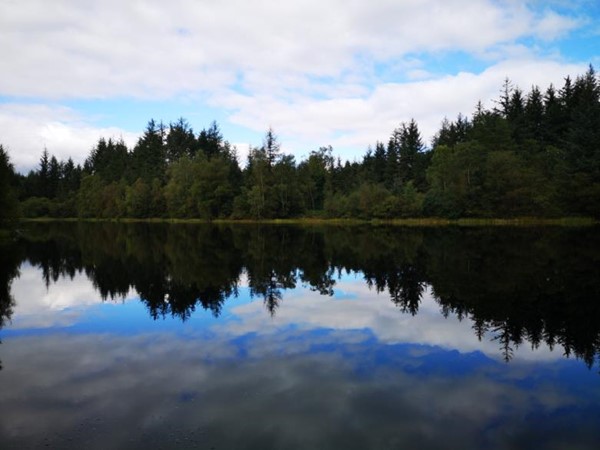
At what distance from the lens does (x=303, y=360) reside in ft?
32.0

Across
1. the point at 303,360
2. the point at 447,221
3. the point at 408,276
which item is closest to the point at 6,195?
the point at 408,276

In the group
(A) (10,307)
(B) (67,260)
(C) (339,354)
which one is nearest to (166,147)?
(B) (67,260)

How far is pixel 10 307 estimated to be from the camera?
51.0 feet

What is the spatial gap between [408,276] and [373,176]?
79683 millimetres

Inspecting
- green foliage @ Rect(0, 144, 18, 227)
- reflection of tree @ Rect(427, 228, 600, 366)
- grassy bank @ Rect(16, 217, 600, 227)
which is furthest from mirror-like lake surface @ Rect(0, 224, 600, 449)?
grassy bank @ Rect(16, 217, 600, 227)

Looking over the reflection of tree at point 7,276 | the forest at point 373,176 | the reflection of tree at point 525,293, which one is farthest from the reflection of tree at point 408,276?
the forest at point 373,176

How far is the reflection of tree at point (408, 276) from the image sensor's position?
13.0 m

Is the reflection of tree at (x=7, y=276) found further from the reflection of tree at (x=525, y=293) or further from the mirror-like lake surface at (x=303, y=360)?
the reflection of tree at (x=525, y=293)

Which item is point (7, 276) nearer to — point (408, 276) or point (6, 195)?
point (408, 276)

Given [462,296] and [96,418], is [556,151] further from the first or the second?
[96,418]

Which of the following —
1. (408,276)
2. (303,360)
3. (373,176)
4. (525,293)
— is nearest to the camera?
(303,360)

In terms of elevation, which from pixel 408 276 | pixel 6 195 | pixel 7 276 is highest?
pixel 6 195

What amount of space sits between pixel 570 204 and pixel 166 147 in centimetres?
9154

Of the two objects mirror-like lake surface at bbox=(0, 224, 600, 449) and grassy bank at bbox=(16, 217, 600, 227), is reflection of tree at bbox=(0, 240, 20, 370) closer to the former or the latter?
mirror-like lake surface at bbox=(0, 224, 600, 449)
